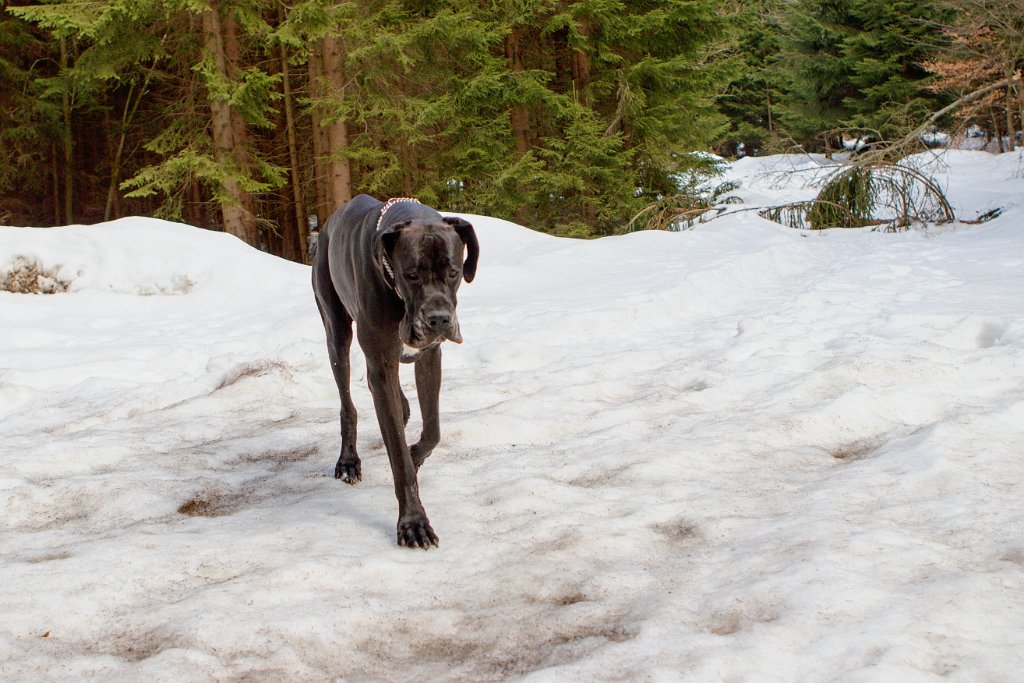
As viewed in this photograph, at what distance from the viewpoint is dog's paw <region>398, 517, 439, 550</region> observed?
3629mm

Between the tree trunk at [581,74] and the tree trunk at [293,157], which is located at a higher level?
the tree trunk at [581,74]

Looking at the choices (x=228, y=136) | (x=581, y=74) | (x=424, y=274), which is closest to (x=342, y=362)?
(x=424, y=274)

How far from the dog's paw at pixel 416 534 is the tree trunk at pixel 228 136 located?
40.8ft

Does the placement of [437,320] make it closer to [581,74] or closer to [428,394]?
[428,394]

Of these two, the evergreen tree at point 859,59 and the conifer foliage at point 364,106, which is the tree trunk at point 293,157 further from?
the evergreen tree at point 859,59

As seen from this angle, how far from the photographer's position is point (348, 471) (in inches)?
183

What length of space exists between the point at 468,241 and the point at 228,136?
1293 centimetres

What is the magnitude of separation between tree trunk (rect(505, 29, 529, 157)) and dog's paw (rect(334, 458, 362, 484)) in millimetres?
14652

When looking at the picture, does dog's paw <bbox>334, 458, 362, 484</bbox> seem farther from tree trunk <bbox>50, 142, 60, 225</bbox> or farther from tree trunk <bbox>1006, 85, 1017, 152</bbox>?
tree trunk <bbox>1006, 85, 1017, 152</bbox>

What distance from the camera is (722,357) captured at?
266 inches

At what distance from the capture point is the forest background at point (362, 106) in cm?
1502

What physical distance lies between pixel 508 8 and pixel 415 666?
16843 mm

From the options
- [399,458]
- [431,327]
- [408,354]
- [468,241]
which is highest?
[468,241]

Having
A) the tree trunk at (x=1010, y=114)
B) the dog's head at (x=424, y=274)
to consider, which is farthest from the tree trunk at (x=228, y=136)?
the tree trunk at (x=1010, y=114)
